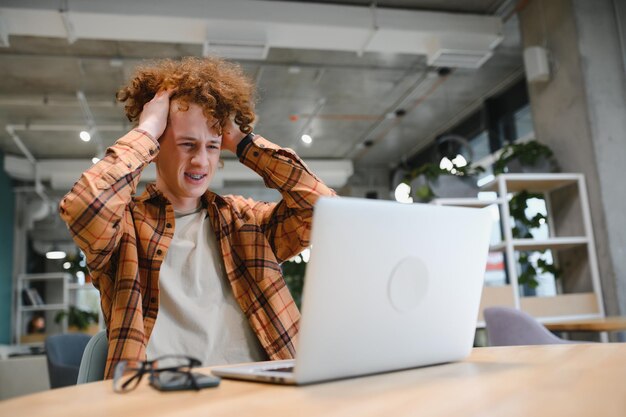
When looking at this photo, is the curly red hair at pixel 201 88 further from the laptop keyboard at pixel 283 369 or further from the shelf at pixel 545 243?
the shelf at pixel 545 243

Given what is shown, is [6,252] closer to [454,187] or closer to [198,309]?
[454,187]

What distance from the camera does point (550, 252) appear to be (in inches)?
185

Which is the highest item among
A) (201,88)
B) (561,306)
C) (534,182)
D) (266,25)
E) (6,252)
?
(266,25)

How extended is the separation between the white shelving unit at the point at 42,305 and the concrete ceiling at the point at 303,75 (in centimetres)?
283

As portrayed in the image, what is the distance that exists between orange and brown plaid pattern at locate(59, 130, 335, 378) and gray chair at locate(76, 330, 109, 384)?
4cm

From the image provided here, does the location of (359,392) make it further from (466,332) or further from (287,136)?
(287,136)

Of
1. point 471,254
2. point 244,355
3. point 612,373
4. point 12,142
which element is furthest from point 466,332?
point 12,142

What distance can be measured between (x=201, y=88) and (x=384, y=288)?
95 cm

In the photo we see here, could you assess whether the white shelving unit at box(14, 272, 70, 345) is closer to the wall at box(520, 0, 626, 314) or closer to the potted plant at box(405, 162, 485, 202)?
the potted plant at box(405, 162, 485, 202)

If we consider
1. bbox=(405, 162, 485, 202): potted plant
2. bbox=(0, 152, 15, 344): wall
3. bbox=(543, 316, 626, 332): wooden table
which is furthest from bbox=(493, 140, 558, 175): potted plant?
bbox=(0, 152, 15, 344): wall

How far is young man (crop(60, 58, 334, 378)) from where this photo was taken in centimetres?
133

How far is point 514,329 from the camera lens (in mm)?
2588

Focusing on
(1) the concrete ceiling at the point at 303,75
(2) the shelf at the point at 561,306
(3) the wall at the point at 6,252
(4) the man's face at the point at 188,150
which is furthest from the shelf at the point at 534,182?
(3) the wall at the point at 6,252

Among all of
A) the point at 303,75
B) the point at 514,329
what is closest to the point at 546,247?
the point at 514,329
